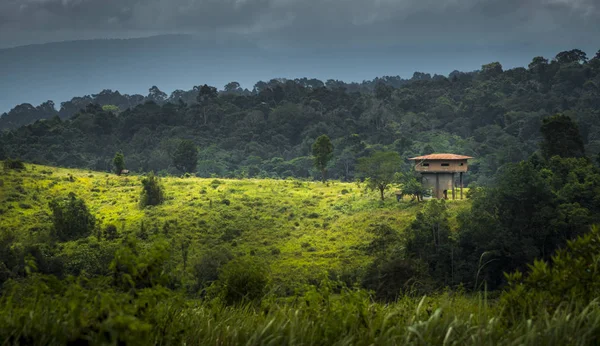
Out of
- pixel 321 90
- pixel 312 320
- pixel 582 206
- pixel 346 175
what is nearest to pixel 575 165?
pixel 582 206

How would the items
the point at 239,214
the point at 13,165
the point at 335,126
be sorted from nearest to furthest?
the point at 239,214 < the point at 13,165 < the point at 335,126

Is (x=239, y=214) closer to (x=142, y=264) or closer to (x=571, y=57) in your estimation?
(x=142, y=264)

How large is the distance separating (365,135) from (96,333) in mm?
103236

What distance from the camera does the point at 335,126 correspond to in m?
115

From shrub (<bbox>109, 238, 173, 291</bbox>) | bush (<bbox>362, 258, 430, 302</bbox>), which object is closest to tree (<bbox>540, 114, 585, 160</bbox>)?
bush (<bbox>362, 258, 430, 302</bbox>)

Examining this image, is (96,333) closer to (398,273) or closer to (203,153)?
(398,273)

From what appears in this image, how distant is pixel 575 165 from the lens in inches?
1683

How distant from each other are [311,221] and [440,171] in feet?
40.0

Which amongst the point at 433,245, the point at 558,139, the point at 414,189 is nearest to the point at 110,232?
the point at 414,189

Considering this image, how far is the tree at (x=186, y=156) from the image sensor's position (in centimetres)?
8712

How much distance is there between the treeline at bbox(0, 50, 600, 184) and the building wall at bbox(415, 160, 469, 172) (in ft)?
77.3

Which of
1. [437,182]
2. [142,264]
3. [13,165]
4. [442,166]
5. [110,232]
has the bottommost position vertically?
[110,232]

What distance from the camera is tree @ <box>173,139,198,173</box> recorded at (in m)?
87.1

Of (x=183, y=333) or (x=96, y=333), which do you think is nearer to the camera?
(x=96, y=333)
